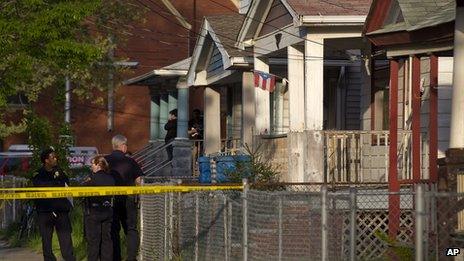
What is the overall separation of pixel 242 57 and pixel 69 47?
760 centimetres

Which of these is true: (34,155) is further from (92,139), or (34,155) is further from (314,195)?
(92,139)

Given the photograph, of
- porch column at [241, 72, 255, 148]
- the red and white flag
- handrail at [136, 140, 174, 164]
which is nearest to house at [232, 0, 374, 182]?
porch column at [241, 72, 255, 148]

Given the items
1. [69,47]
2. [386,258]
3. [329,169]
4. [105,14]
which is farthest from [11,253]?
[105,14]

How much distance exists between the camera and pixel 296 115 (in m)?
20.7

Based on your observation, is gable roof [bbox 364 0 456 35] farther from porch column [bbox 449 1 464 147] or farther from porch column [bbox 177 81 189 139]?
porch column [bbox 177 81 189 139]

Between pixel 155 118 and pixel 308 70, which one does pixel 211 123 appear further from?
pixel 308 70

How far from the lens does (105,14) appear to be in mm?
34312

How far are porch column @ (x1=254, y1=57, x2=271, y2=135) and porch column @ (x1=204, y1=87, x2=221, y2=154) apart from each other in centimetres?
525

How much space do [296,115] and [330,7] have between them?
2.15 metres

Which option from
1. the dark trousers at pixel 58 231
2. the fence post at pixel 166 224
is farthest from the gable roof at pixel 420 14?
the dark trousers at pixel 58 231

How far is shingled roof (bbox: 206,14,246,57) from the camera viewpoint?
24.7 metres

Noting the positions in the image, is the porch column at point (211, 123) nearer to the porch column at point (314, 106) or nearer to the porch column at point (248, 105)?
the porch column at point (248, 105)

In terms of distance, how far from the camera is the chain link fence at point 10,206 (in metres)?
22.1

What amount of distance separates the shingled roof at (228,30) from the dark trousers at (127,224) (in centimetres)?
877
